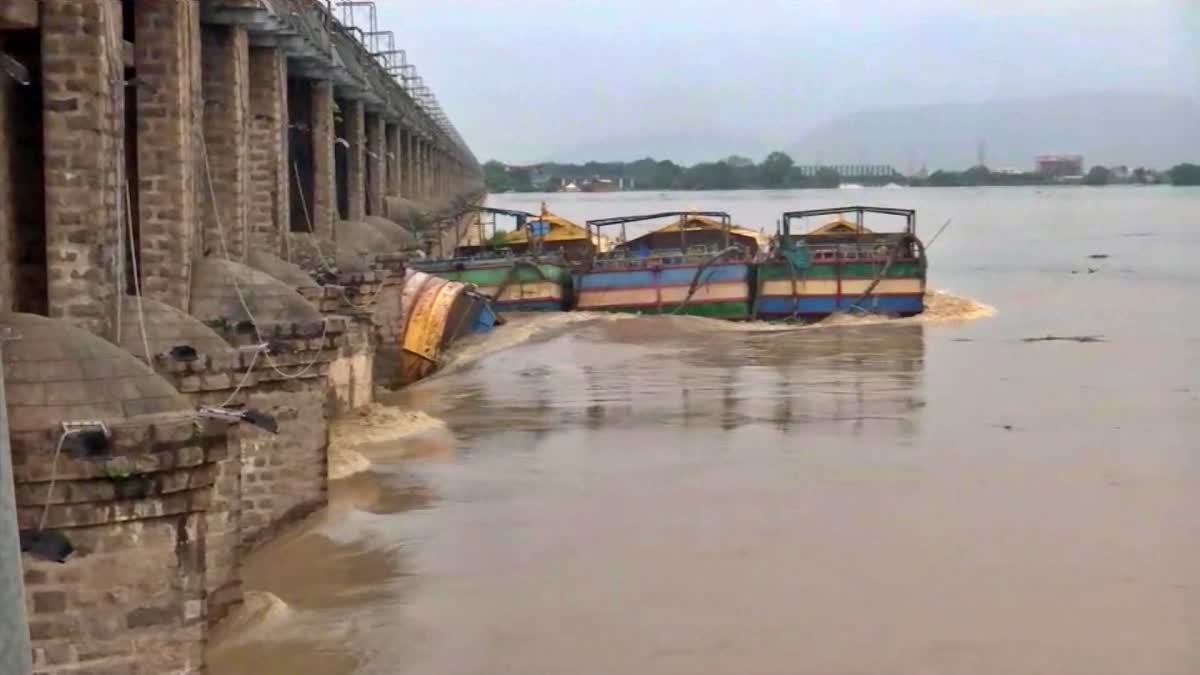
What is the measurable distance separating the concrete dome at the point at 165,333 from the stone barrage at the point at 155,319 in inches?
0.8

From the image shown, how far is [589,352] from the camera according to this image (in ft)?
108

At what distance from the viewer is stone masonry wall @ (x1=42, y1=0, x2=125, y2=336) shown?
10.4 m

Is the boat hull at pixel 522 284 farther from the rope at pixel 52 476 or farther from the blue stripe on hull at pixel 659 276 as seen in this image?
the rope at pixel 52 476

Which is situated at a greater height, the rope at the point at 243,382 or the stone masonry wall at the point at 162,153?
the stone masonry wall at the point at 162,153

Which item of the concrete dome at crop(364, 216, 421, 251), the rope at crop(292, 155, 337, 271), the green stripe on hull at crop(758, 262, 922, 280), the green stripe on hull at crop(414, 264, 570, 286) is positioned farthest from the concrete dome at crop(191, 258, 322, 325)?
the green stripe on hull at crop(758, 262, 922, 280)

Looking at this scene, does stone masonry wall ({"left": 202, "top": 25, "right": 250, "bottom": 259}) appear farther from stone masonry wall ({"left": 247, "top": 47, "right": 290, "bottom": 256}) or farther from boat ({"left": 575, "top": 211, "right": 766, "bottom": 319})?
boat ({"left": 575, "top": 211, "right": 766, "bottom": 319})

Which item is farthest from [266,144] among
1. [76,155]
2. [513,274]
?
[513,274]

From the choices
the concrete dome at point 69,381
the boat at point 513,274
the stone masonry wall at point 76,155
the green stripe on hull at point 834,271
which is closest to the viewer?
the concrete dome at point 69,381

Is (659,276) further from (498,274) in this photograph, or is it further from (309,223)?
(309,223)

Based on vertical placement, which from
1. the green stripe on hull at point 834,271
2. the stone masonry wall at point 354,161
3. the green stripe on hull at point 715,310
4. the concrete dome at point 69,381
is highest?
the stone masonry wall at point 354,161

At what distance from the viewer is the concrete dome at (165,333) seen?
1132 cm

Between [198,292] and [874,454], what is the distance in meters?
9.98

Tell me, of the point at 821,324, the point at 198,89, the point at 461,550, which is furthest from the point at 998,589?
the point at 821,324

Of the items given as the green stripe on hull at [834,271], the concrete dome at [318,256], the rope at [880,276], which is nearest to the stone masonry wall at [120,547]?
the concrete dome at [318,256]
